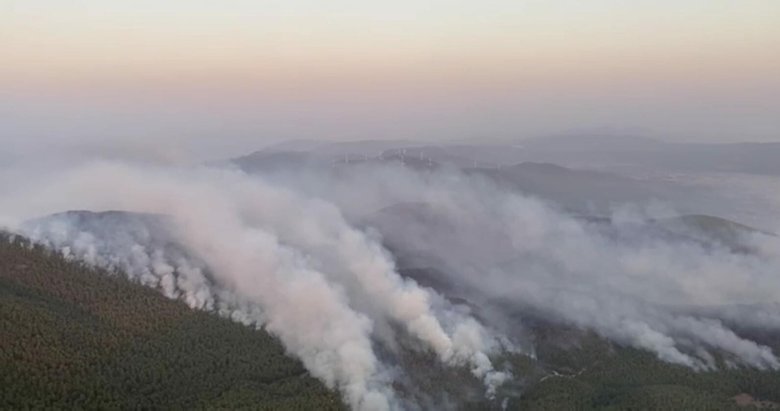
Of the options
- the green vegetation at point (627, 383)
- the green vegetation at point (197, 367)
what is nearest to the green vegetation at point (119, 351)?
the green vegetation at point (197, 367)

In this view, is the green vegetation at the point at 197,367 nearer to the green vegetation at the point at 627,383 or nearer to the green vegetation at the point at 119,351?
the green vegetation at the point at 119,351

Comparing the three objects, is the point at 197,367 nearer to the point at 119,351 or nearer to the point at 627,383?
the point at 119,351

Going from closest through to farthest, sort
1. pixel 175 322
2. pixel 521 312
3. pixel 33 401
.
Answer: pixel 33 401, pixel 175 322, pixel 521 312

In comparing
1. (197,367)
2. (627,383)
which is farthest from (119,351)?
(627,383)

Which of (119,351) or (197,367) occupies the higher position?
(119,351)

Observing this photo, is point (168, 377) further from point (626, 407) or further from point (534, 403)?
point (626, 407)

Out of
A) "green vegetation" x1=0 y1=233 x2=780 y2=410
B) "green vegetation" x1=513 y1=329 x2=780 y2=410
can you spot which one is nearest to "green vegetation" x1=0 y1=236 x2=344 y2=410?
"green vegetation" x1=0 y1=233 x2=780 y2=410

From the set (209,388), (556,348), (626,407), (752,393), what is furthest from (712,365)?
(209,388)

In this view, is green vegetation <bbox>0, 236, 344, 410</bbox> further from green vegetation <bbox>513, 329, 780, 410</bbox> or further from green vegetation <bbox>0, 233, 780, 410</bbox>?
green vegetation <bbox>513, 329, 780, 410</bbox>
